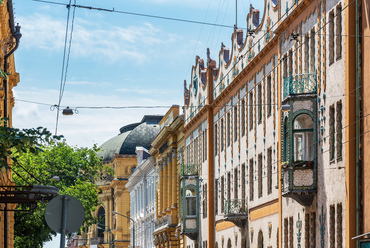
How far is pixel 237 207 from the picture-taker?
1673 inches

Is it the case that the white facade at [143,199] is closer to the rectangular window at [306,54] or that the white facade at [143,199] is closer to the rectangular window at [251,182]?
the rectangular window at [251,182]

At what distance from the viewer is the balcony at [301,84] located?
101ft

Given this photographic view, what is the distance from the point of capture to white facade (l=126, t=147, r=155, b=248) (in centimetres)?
8056

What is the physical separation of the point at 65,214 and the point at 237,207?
29620 mm

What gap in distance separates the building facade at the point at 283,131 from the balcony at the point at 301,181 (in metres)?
0.04

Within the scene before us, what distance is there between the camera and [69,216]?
→ 13.3 meters

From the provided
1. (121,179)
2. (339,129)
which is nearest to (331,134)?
(339,129)

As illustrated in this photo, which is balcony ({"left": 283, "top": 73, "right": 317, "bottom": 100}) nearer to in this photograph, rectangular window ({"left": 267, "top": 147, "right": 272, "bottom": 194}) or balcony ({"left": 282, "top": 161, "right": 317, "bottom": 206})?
balcony ({"left": 282, "top": 161, "right": 317, "bottom": 206})

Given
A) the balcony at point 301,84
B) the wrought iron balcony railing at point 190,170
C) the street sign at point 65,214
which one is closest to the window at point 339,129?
the balcony at point 301,84

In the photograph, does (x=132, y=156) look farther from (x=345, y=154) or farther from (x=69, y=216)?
(x=69, y=216)

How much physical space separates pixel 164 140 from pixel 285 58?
119 feet

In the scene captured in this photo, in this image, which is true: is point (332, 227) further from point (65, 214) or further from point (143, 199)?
point (143, 199)

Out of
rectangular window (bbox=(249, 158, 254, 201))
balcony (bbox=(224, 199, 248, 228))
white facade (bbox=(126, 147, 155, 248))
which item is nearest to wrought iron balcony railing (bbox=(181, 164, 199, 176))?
balcony (bbox=(224, 199, 248, 228))

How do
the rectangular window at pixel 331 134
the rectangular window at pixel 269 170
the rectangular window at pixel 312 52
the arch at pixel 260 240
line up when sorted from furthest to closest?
the arch at pixel 260 240, the rectangular window at pixel 269 170, the rectangular window at pixel 312 52, the rectangular window at pixel 331 134
